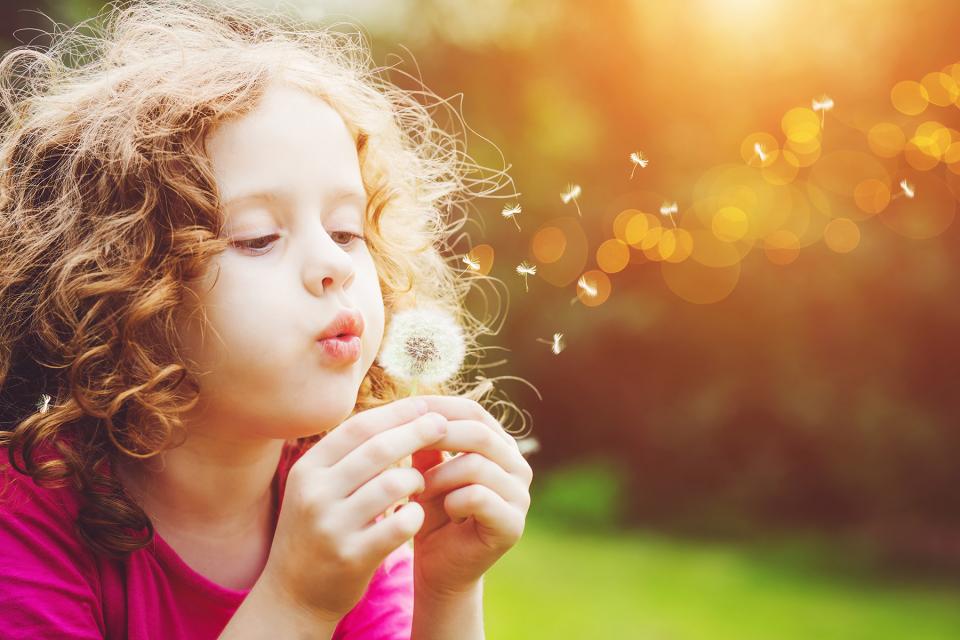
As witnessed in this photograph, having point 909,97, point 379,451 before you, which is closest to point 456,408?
point 379,451

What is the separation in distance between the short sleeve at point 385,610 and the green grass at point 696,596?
1.96 metres

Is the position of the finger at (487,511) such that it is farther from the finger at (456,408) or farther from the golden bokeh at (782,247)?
the golden bokeh at (782,247)

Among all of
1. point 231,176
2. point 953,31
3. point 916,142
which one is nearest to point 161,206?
point 231,176

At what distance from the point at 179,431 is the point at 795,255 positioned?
11.8ft

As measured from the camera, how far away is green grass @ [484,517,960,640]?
381 cm

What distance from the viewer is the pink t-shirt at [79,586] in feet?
4.39

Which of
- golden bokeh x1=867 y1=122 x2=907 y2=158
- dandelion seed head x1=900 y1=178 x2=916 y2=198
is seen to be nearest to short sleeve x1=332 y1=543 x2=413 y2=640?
dandelion seed head x1=900 y1=178 x2=916 y2=198

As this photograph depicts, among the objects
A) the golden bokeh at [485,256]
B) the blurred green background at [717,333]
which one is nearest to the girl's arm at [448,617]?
the blurred green background at [717,333]

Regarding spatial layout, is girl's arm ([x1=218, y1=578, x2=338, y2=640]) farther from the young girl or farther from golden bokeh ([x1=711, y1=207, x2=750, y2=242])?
golden bokeh ([x1=711, y1=207, x2=750, y2=242])

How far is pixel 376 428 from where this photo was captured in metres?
1.28

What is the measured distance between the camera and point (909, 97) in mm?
4230

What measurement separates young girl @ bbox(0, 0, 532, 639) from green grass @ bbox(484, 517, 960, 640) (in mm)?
2295

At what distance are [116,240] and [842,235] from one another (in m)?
3.68

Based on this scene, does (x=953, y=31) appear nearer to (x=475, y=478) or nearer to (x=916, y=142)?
(x=916, y=142)
